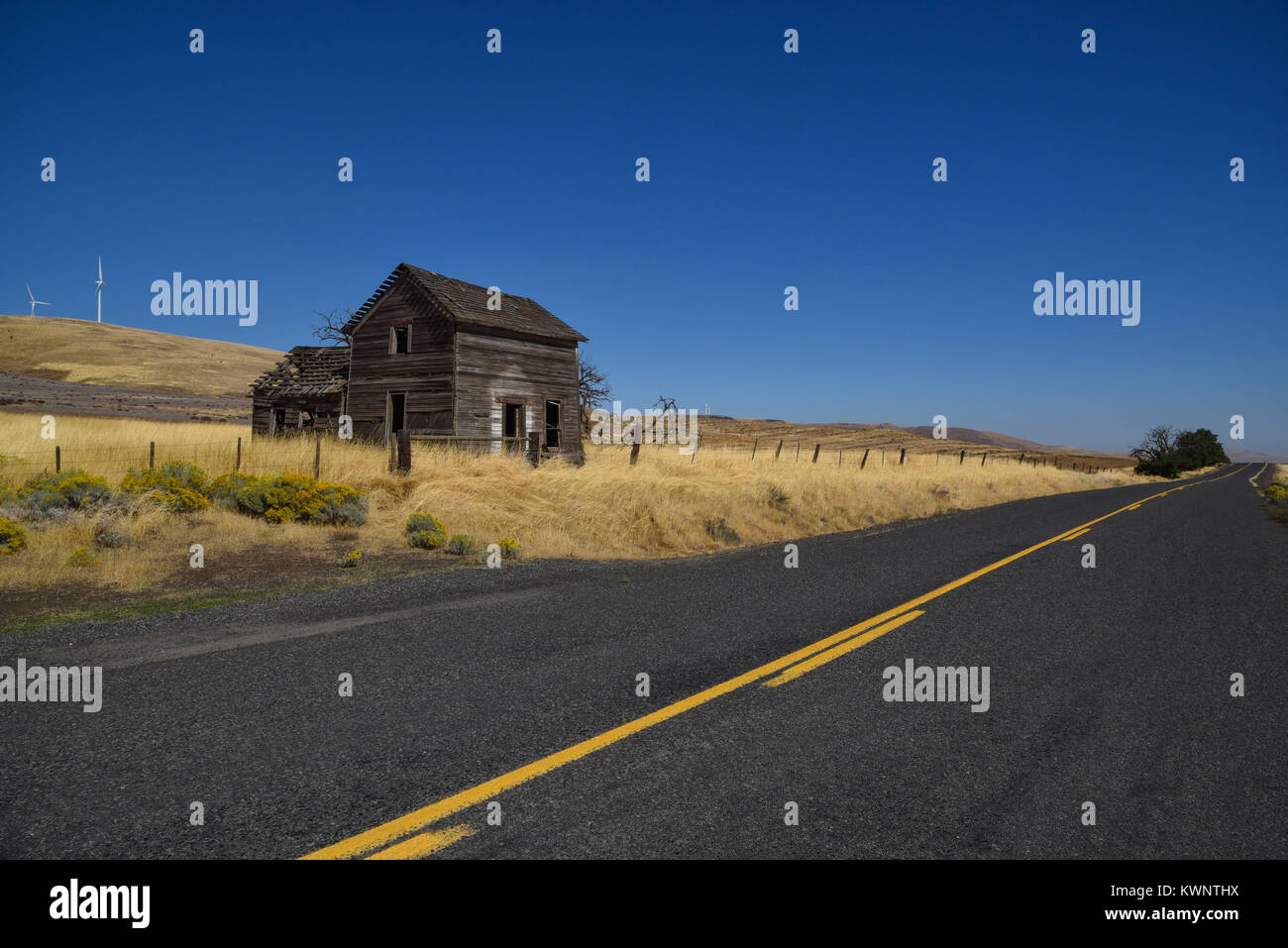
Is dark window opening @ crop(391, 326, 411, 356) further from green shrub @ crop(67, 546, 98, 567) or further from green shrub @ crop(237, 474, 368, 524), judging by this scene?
green shrub @ crop(67, 546, 98, 567)

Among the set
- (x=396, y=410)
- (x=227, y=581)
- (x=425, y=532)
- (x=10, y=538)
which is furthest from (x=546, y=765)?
(x=396, y=410)

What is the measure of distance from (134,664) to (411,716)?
8.33 feet

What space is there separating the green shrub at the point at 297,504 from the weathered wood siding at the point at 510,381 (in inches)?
438

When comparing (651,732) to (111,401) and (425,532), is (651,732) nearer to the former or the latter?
(425,532)

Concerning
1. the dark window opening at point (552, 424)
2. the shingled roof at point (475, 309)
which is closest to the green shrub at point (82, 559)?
the shingled roof at point (475, 309)

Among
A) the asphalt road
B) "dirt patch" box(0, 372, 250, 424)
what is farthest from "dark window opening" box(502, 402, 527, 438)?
"dirt patch" box(0, 372, 250, 424)

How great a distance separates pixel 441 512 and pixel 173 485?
14.9 feet

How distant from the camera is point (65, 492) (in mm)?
10695

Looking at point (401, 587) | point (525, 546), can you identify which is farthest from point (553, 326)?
point (401, 587)

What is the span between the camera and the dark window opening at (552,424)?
2694cm

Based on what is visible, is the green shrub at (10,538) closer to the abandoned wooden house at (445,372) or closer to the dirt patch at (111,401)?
the abandoned wooden house at (445,372)

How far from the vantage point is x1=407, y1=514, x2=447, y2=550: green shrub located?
10.9 metres

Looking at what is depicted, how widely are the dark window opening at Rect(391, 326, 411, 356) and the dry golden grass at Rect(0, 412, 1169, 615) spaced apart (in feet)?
22.8
